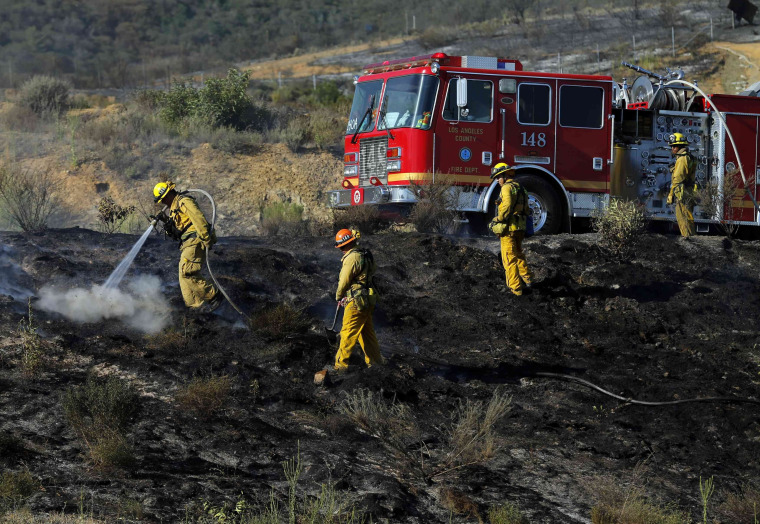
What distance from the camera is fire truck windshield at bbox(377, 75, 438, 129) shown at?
544 inches

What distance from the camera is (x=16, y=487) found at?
6914 millimetres

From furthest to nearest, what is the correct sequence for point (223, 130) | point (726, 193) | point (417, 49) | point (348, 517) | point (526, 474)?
point (417, 49), point (223, 130), point (726, 193), point (526, 474), point (348, 517)

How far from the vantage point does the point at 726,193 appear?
48.5 feet

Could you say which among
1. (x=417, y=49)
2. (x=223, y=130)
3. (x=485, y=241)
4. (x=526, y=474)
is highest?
(x=417, y=49)

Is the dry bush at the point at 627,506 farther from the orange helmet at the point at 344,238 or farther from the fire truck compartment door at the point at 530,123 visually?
the fire truck compartment door at the point at 530,123

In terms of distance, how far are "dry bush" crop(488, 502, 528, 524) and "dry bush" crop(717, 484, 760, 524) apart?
5.38ft

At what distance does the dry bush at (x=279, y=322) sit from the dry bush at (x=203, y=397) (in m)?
1.61

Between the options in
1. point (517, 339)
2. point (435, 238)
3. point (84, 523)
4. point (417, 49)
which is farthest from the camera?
point (417, 49)

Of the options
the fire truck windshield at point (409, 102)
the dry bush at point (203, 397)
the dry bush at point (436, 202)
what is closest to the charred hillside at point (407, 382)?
the dry bush at point (203, 397)

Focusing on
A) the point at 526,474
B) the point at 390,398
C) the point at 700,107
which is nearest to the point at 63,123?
the point at 700,107

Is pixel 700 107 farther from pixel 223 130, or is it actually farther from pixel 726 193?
pixel 223 130

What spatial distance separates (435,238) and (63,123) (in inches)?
511

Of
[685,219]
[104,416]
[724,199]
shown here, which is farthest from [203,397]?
[724,199]

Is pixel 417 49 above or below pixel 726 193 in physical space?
above
